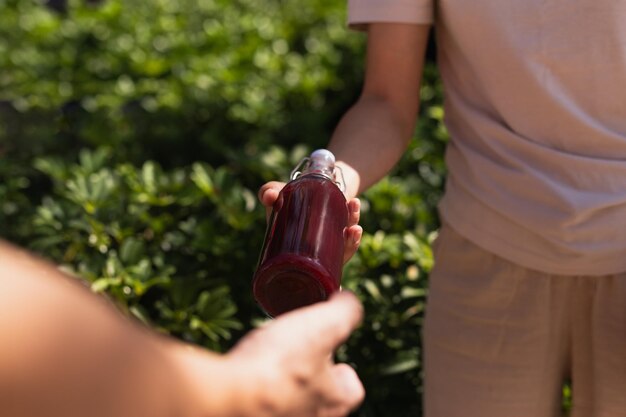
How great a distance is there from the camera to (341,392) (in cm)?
117

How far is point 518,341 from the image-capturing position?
175 centimetres

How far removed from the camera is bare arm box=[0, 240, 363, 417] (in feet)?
2.75

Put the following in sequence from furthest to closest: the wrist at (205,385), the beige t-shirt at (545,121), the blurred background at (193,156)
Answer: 1. the blurred background at (193,156)
2. the beige t-shirt at (545,121)
3. the wrist at (205,385)

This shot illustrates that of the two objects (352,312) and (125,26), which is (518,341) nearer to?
(352,312)

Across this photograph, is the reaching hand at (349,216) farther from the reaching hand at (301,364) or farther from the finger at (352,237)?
the reaching hand at (301,364)

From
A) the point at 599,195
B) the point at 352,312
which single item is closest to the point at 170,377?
the point at 352,312

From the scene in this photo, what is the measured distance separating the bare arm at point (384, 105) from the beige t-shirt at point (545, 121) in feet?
0.14

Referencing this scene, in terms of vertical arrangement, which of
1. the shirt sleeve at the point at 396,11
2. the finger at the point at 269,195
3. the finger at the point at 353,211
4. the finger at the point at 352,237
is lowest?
the finger at the point at 352,237

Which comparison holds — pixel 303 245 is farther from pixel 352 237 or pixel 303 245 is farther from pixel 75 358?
pixel 75 358

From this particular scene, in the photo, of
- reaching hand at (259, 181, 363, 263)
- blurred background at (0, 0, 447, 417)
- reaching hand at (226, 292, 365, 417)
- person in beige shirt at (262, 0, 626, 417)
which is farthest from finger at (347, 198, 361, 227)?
blurred background at (0, 0, 447, 417)

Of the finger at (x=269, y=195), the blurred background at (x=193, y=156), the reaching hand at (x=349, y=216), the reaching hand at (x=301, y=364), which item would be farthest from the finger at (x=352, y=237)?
the blurred background at (x=193, y=156)

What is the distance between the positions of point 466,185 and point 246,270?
1.09m

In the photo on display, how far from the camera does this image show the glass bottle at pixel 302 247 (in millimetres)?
1320

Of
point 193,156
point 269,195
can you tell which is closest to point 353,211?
point 269,195
